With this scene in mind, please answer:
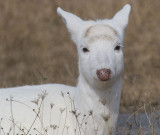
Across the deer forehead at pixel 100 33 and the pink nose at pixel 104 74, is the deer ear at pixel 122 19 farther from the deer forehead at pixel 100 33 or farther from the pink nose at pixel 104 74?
the pink nose at pixel 104 74

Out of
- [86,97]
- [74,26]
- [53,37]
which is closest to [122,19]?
[74,26]

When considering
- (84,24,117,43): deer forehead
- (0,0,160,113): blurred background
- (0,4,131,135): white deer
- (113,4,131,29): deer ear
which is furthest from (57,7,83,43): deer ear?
(0,0,160,113): blurred background

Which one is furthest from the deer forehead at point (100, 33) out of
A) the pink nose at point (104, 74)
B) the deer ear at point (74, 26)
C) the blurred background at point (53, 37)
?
the blurred background at point (53, 37)

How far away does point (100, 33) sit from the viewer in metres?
5.36

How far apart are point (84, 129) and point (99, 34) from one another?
3.19ft

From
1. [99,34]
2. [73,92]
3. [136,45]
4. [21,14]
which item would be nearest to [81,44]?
[99,34]

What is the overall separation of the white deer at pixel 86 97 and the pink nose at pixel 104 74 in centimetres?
2

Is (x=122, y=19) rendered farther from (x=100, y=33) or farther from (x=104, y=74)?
(x=104, y=74)

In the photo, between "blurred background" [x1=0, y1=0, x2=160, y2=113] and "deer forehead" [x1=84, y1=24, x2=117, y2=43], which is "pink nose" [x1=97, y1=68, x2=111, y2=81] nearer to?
"deer forehead" [x1=84, y1=24, x2=117, y2=43]

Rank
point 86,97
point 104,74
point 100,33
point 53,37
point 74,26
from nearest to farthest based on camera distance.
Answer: point 104,74 → point 100,33 → point 86,97 → point 74,26 → point 53,37

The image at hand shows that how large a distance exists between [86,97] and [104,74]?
2.12 feet

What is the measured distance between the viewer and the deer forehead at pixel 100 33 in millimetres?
5324

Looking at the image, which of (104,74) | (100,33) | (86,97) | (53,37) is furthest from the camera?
(53,37)

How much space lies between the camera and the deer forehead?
5.32m
